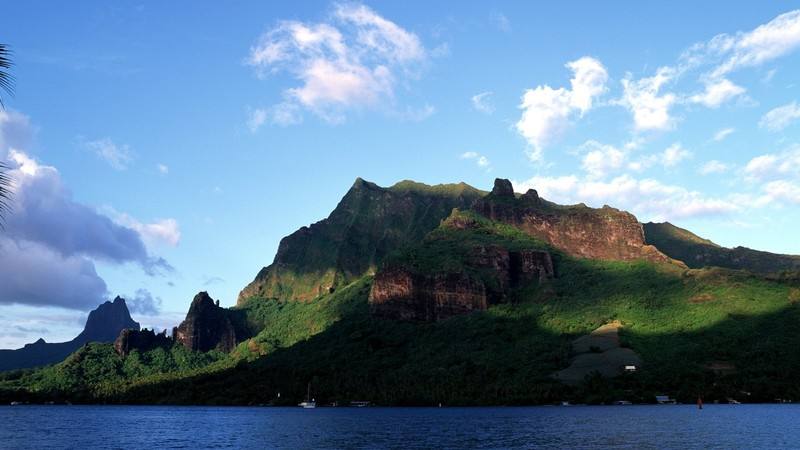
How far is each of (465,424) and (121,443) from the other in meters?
71.4

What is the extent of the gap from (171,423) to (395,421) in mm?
60632

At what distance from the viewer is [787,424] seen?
13950 cm

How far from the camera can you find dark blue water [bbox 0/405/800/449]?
113312 mm

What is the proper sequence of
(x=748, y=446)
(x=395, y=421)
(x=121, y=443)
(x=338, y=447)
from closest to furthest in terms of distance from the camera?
(x=748, y=446), (x=338, y=447), (x=121, y=443), (x=395, y=421)

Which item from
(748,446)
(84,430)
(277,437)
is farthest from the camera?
(84,430)

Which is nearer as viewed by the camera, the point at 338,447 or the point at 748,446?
the point at 748,446

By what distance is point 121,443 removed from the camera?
128 m

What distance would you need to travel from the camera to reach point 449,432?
13725cm

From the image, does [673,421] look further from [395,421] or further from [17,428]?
[17,428]

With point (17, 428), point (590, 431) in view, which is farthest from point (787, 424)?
point (17, 428)

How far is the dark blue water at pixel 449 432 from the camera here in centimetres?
11331

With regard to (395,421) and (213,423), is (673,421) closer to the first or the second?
(395,421)

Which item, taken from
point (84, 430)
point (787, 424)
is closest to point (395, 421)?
point (84, 430)

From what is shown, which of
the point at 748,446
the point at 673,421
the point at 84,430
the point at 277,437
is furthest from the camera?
the point at 84,430
